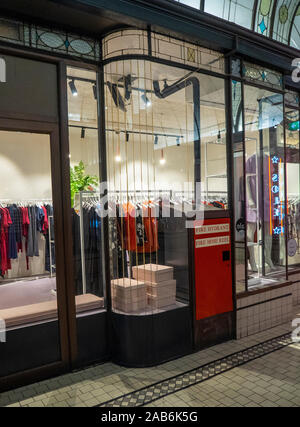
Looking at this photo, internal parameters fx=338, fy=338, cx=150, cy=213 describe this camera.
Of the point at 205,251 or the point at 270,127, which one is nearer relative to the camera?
the point at 205,251

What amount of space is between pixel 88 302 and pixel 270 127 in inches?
130

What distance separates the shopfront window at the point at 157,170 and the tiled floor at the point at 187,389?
0.57 m

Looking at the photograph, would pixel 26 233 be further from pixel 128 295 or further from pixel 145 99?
pixel 145 99

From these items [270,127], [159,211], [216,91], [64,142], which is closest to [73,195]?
[64,142]

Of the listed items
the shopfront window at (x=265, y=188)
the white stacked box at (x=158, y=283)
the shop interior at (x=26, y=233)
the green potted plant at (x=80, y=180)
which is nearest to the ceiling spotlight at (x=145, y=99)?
the green potted plant at (x=80, y=180)

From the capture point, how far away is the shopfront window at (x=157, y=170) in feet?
10.9

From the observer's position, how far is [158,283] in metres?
3.47

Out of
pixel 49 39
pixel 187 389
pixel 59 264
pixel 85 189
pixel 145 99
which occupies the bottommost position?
pixel 187 389

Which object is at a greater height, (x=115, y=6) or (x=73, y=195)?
(x=115, y=6)

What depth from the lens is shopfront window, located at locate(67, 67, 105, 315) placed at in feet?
A: 10.7

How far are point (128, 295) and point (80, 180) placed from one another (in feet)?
4.20

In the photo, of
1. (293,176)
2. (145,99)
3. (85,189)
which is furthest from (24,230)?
(293,176)

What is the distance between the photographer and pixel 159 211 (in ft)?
12.1

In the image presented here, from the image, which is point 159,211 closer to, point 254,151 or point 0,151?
point 254,151
